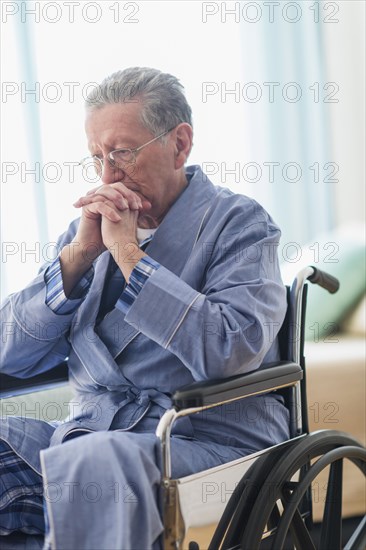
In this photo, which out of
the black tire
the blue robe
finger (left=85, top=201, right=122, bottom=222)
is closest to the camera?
the blue robe

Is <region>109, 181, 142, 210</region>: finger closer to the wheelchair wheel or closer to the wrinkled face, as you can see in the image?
the wrinkled face

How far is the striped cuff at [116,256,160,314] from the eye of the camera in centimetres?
139

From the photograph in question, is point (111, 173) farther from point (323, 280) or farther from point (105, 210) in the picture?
point (323, 280)

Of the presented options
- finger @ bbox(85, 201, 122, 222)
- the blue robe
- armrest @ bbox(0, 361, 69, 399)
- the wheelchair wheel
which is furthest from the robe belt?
finger @ bbox(85, 201, 122, 222)

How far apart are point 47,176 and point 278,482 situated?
6.58ft

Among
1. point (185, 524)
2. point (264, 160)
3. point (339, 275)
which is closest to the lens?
point (185, 524)

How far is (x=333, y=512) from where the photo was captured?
1528 millimetres

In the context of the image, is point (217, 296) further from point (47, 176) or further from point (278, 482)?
point (47, 176)

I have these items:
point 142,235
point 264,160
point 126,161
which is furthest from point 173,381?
point 264,160

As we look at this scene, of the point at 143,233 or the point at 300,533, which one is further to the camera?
the point at 143,233

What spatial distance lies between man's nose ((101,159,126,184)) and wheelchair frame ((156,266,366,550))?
16.0 inches

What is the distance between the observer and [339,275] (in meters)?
2.75

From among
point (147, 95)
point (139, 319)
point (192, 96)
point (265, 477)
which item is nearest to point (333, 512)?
point (265, 477)

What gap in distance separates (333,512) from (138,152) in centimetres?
80
